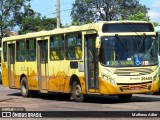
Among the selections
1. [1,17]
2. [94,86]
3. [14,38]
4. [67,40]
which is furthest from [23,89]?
[1,17]

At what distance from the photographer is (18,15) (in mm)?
87438

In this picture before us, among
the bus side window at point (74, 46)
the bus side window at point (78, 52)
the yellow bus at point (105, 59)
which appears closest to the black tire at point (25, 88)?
the yellow bus at point (105, 59)

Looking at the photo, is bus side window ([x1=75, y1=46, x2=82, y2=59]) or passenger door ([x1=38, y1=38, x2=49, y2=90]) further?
passenger door ([x1=38, y1=38, x2=49, y2=90])

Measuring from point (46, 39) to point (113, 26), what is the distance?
4558 mm

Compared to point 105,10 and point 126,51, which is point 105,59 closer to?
point 126,51

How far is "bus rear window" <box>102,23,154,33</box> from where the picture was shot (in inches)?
738

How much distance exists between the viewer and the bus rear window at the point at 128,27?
18.7 metres

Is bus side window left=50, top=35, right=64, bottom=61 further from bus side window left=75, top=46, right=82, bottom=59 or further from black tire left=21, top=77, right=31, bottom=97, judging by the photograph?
black tire left=21, top=77, right=31, bottom=97

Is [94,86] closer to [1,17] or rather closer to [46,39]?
[46,39]

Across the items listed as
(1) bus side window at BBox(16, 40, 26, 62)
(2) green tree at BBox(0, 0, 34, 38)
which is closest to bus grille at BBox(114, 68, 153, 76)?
(1) bus side window at BBox(16, 40, 26, 62)

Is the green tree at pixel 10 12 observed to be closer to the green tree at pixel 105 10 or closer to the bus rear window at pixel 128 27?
the green tree at pixel 105 10

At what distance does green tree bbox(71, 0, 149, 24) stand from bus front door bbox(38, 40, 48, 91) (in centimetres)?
6886

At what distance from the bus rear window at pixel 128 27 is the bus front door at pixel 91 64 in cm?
57

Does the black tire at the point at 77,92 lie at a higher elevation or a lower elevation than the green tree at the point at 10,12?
lower
